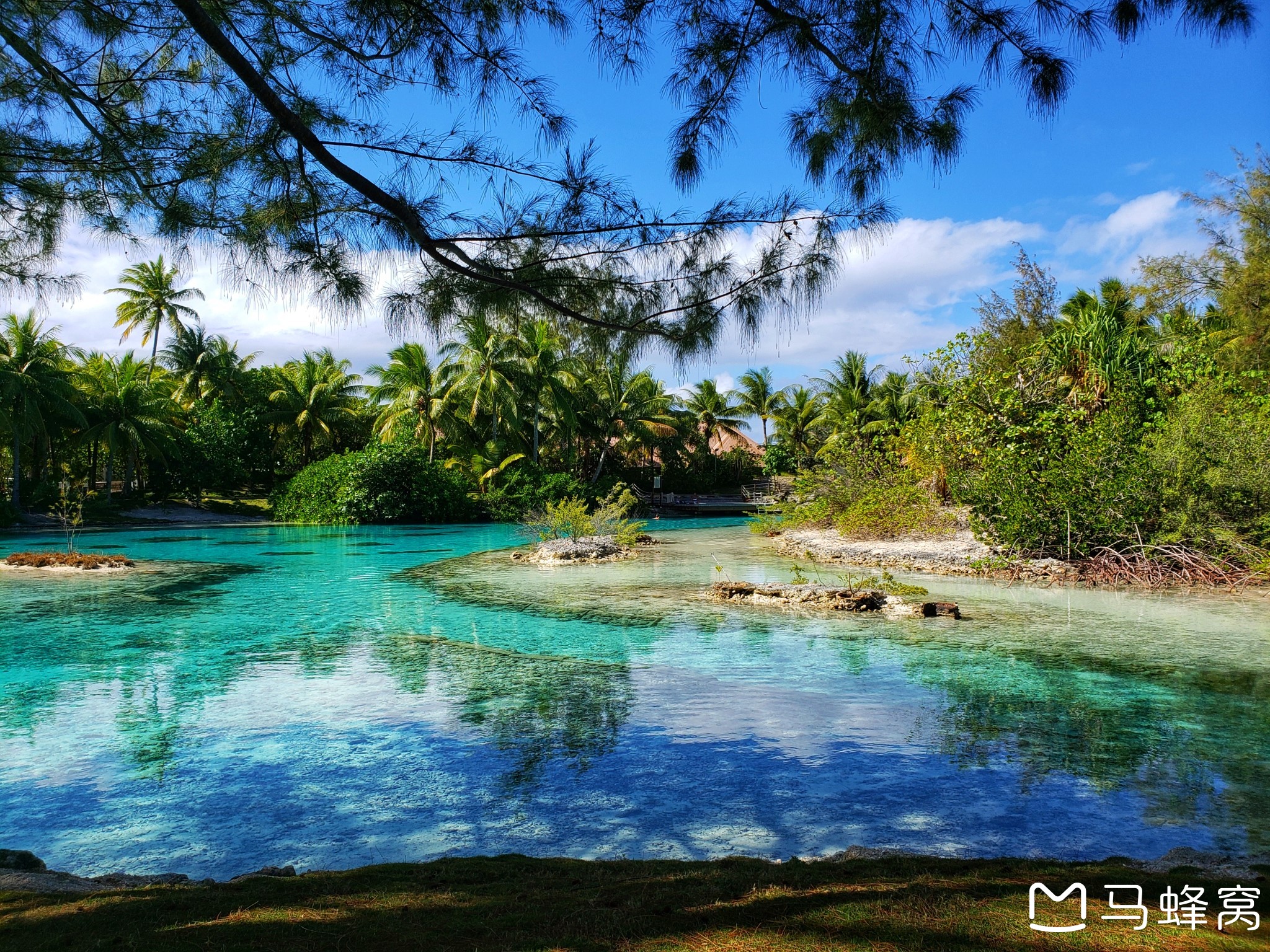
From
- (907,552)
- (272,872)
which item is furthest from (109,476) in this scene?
(272,872)

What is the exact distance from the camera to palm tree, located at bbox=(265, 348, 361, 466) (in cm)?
3681

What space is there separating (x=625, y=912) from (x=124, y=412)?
3452 centimetres

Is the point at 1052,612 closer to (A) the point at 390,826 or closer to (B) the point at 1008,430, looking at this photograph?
(B) the point at 1008,430

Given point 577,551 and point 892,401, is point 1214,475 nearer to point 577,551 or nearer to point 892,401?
point 577,551

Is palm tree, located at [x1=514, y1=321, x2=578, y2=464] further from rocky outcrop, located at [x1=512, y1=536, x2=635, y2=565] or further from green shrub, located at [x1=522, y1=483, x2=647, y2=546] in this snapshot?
rocky outcrop, located at [x1=512, y1=536, x2=635, y2=565]

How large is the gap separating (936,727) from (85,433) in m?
33.6

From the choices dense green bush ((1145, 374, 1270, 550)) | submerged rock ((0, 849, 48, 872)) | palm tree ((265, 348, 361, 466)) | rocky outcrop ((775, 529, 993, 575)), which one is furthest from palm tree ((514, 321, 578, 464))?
submerged rock ((0, 849, 48, 872))

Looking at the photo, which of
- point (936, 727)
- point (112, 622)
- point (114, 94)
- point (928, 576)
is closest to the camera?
point (114, 94)

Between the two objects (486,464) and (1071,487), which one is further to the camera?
(486,464)

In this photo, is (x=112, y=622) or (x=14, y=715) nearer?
(x=14, y=715)

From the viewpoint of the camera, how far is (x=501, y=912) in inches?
102

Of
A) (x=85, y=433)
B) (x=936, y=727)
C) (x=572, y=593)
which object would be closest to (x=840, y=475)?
(x=572, y=593)

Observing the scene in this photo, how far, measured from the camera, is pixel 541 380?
3338 centimetres

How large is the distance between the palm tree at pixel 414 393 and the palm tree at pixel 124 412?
27.2ft
